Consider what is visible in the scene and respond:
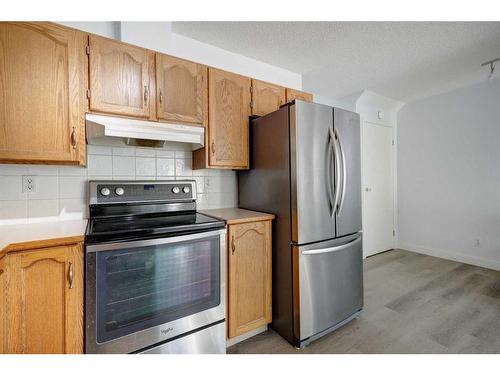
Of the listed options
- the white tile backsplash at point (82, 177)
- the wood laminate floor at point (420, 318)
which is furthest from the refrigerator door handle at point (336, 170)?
the white tile backsplash at point (82, 177)

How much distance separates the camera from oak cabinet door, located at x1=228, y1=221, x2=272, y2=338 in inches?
67.4

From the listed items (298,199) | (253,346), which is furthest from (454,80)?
(253,346)

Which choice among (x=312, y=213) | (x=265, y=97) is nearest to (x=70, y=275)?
(x=312, y=213)

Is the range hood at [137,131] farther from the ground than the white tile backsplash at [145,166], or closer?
farther from the ground

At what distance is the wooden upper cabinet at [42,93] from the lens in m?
1.31

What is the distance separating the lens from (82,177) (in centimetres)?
175

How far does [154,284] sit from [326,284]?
1229 mm

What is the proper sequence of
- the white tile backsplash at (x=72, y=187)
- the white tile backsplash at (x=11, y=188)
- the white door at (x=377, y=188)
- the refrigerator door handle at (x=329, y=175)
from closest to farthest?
the white tile backsplash at (x=11, y=188) → the white tile backsplash at (x=72, y=187) → the refrigerator door handle at (x=329, y=175) → the white door at (x=377, y=188)

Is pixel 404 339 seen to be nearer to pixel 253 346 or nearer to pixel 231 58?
pixel 253 346

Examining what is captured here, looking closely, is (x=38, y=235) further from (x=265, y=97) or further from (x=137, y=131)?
(x=265, y=97)

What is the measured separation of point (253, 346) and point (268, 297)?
1.15 ft

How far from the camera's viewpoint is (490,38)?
218 centimetres

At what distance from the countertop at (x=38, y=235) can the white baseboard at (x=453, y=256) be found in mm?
4548

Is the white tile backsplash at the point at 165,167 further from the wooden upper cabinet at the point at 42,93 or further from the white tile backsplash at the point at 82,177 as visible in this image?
the wooden upper cabinet at the point at 42,93
